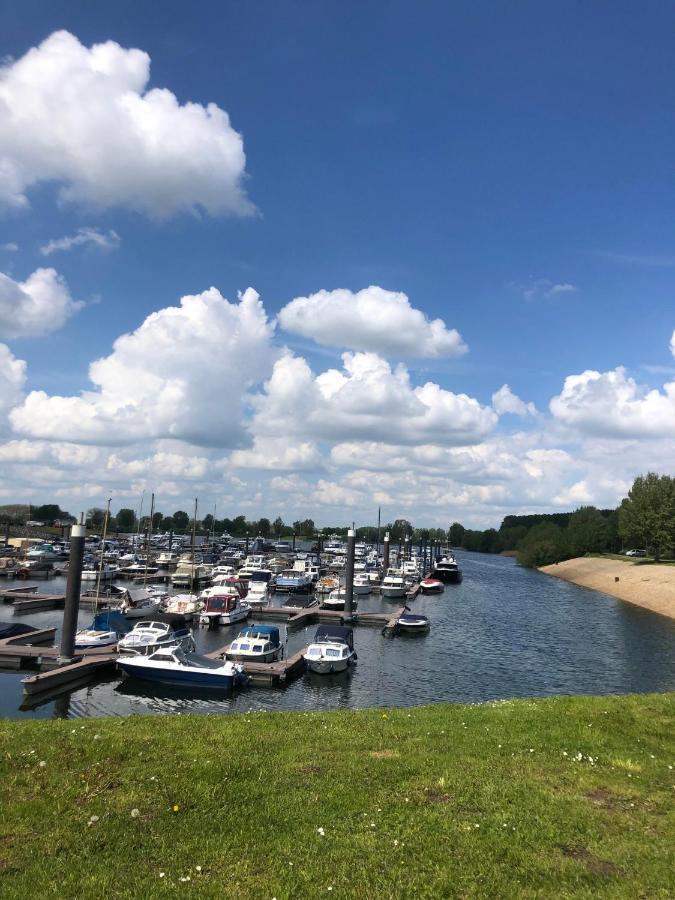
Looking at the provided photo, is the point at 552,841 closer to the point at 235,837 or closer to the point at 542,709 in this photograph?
the point at 235,837

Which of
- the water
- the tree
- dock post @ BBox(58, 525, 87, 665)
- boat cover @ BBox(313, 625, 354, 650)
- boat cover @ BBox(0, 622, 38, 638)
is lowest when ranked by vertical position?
the water

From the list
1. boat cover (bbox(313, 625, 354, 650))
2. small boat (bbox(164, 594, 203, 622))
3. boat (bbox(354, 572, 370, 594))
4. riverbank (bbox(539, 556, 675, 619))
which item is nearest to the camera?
boat cover (bbox(313, 625, 354, 650))

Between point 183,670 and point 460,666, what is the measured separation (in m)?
20.7

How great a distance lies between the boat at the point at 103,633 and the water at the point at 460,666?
5542 millimetres

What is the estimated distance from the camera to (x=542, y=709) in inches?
733

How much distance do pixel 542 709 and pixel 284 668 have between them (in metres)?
23.8

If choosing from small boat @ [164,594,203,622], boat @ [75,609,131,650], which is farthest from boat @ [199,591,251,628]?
boat @ [75,609,131,650]

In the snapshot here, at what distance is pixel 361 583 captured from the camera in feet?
316

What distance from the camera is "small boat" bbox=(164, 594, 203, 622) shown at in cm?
6229

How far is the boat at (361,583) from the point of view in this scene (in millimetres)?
92625

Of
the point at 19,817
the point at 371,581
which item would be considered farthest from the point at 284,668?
the point at 371,581

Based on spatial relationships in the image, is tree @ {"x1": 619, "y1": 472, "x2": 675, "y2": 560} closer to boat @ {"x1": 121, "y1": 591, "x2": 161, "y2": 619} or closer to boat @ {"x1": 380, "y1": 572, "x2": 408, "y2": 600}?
boat @ {"x1": 380, "y1": 572, "x2": 408, "y2": 600}

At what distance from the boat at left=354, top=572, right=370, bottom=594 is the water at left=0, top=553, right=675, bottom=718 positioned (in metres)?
5.50

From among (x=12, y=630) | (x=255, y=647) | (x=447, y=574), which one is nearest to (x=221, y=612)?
(x=12, y=630)
